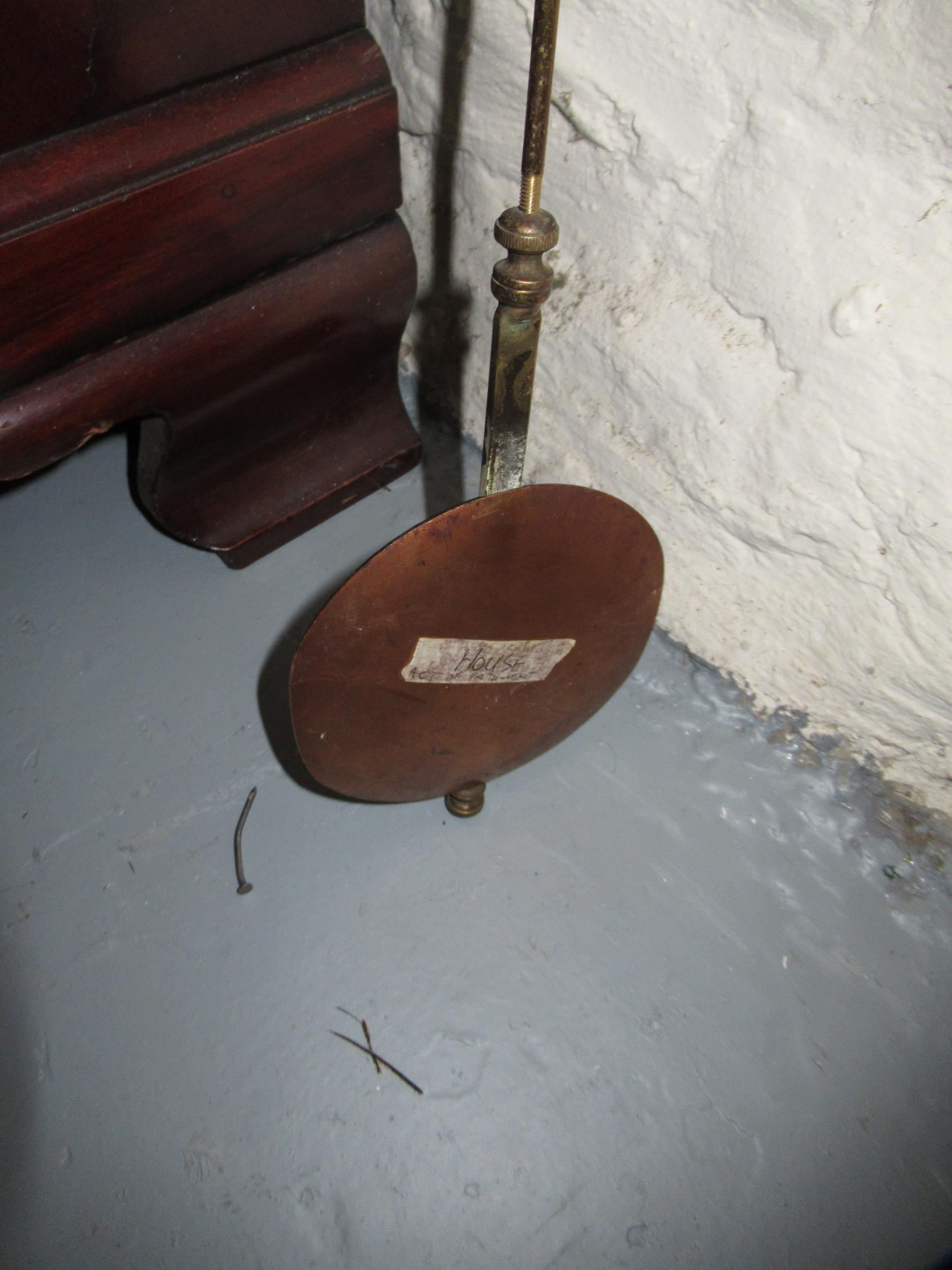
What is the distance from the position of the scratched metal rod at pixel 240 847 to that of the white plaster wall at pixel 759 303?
572 millimetres

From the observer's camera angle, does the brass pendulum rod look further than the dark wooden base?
No

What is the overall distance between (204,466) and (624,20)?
2.25 feet

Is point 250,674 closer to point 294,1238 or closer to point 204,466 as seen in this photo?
point 204,466

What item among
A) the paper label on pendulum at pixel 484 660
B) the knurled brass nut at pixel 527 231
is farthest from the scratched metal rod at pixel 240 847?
the knurled brass nut at pixel 527 231

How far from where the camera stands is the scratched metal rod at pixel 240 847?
106 cm

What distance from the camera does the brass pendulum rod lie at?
67 cm

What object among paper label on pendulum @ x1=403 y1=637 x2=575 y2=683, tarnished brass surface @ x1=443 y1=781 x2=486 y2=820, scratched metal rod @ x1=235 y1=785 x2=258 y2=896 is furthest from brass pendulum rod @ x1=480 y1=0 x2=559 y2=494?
scratched metal rod @ x1=235 y1=785 x2=258 y2=896

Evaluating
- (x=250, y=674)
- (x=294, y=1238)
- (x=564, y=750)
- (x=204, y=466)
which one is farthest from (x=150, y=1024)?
(x=204, y=466)

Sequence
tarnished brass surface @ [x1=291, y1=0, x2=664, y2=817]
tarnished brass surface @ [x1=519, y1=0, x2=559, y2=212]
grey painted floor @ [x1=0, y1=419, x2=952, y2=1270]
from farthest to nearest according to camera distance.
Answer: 1. grey painted floor @ [x1=0, y1=419, x2=952, y2=1270]
2. tarnished brass surface @ [x1=291, y1=0, x2=664, y2=817]
3. tarnished brass surface @ [x1=519, y1=0, x2=559, y2=212]

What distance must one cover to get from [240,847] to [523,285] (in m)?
0.69

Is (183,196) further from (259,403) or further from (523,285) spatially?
(523,285)

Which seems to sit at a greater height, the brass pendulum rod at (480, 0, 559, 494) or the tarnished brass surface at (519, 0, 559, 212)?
the tarnished brass surface at (519, 0, 559, 212)

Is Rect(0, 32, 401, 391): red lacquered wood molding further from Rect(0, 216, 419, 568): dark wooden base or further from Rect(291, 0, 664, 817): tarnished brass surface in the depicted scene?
Rect(291, 0, 664, 817): tarnished brass surface

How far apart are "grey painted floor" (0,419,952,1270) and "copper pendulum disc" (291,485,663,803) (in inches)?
6.6
